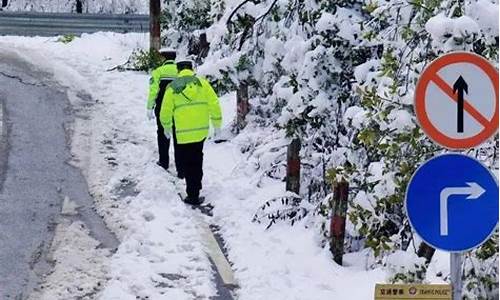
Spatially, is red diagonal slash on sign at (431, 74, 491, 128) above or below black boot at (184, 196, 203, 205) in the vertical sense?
above

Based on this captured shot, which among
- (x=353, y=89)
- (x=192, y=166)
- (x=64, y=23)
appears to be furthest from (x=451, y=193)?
(x=64, y=23)

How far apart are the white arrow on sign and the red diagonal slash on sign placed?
0.40 metres

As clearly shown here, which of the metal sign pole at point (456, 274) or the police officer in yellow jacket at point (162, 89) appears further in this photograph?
the police officer in yellow jacket at point (162, 89)

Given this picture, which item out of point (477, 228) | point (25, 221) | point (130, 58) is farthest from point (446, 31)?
point (130, 58)

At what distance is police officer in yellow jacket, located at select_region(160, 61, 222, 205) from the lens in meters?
11.4

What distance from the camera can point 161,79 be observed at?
1255 centimetres

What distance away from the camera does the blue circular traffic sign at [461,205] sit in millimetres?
5785

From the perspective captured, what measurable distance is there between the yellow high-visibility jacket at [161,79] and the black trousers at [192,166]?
132 cm

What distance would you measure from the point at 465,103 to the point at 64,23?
2238cm

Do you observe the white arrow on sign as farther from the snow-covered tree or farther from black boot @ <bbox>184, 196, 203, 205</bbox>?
black boot @ <bbox>184, 196, 203, 205</bbox>

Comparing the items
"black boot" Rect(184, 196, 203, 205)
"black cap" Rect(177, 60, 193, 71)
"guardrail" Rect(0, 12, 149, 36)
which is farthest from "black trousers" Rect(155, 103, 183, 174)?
"guardrail" Rect(0, 12, 149, 36)

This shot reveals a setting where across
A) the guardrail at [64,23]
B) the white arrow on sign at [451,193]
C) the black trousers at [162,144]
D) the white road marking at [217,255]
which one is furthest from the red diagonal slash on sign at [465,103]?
the guardrail at [64,23]

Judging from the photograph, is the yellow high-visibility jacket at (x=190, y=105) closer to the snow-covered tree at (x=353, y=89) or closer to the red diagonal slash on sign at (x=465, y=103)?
the snow-covered tree at (x=353, y=89)

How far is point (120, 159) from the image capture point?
520 inches
